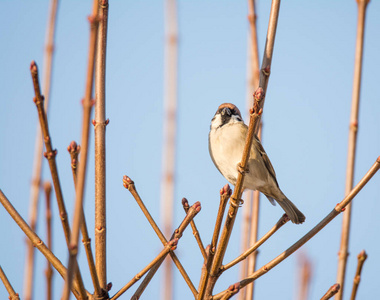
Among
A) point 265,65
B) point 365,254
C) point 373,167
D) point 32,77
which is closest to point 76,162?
point 32,77

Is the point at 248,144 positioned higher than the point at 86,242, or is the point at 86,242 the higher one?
the point at 248,144

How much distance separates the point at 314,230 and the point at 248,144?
1.38ft

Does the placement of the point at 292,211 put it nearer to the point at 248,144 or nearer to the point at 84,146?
the point at 248,144

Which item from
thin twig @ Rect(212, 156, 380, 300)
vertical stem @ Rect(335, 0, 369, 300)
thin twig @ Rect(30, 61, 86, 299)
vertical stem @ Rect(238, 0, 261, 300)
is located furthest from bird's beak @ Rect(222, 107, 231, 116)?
thin twig @ Rect(30, 61, 86, 299)

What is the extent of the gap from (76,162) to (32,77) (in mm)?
369

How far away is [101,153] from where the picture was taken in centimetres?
169

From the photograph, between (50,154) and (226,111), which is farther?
(226,111)

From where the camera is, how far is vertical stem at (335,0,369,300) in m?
1.89

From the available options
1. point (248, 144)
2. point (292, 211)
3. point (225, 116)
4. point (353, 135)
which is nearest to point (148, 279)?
point (248, 144)

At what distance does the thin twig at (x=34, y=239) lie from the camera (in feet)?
4.65

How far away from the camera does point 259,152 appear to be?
143 inches

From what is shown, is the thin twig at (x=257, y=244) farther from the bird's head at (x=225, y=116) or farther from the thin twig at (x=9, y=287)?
the bird's head at (x=225, y=116)

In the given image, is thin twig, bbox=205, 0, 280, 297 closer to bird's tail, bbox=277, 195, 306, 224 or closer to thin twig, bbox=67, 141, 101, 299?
thin twig, bbox=67, 141, 101, 299

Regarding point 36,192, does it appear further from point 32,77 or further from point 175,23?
point 175,23
